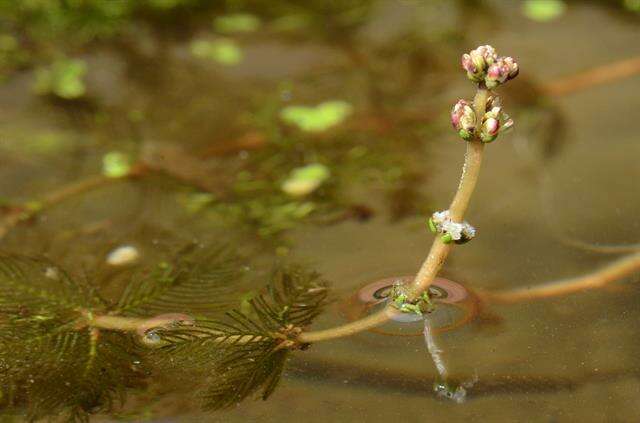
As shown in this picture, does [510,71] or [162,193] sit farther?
[162,193]

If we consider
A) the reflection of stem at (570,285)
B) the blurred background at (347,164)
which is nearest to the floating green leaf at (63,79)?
the blurred background at (347,164)

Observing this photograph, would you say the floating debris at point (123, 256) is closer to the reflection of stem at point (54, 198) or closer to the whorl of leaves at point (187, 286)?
the whorl of leaves at point (187, 286)

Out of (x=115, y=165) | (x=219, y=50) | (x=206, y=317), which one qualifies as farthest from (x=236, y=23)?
(x=206, y=317)

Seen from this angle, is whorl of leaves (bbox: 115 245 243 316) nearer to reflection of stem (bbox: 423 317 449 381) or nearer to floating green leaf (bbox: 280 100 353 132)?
reflection of stem (bbox: 423 317 449 381)

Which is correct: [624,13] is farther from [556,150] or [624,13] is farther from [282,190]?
[282,190]

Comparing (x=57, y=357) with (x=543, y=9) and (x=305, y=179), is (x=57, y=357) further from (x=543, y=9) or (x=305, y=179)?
(x=543, y=9)

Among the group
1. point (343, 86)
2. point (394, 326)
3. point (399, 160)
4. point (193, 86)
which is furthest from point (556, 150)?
point (193, 86)

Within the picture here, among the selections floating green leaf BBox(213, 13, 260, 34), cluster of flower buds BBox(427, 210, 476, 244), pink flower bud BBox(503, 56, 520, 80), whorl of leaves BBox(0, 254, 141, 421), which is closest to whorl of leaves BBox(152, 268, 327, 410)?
whorl of leaves BBox(0, 254, 141, 421)
